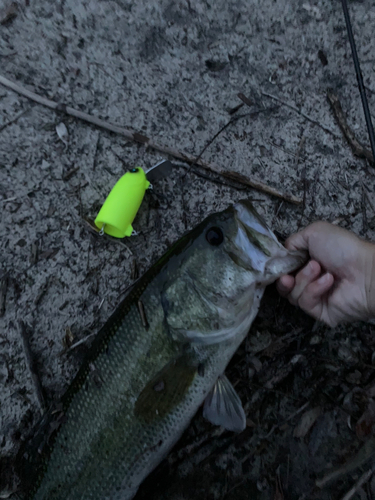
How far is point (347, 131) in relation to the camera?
307 centimetres

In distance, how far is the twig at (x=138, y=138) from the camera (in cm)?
282

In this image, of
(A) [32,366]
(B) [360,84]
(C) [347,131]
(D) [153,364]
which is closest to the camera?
(D) [153,364]

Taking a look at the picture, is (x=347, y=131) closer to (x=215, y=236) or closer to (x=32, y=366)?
(x=215, y=236)

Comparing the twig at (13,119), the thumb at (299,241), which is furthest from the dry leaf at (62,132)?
the thumb at (299,241)

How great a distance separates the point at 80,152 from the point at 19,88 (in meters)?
0.74

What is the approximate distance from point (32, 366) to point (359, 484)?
266 cm

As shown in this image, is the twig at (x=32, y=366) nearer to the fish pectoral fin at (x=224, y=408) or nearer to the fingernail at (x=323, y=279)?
the fish pectoral fin at (x=224, y=408)

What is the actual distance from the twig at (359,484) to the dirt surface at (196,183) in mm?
30

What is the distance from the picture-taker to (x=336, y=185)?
3020mm

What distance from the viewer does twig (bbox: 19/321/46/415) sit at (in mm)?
2547

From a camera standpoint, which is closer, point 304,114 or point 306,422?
point 306,422

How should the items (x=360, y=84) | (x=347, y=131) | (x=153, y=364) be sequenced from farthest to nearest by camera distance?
(x=347, y=131)
(x=360, y=84)
(x=153, y=364)

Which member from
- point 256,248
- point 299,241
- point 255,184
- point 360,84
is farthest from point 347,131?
point 256,248

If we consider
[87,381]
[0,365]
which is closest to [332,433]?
[87,381]
